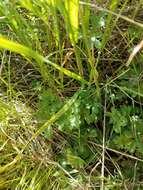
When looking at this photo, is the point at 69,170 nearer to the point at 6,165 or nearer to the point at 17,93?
the point at 6,165

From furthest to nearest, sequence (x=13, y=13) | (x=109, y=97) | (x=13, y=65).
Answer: (x=13, y=65)
(x=109, y=97)
(x=13, y=13)

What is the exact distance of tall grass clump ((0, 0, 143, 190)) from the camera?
3.44 feet

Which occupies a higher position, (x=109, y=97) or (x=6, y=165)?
(x=109, y=97)

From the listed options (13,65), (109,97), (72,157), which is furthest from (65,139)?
(13,65)

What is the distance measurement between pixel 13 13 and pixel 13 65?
27 cm

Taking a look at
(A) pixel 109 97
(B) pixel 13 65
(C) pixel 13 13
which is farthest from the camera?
(B) pixel 13 65

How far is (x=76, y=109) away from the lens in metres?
1.05

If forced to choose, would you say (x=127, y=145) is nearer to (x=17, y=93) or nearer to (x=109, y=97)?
(x=109, y=97)

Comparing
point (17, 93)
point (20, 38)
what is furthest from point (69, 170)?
point (20, 38)

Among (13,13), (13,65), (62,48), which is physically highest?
(13,13)

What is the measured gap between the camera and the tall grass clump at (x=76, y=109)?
105cm

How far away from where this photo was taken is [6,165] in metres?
1.12

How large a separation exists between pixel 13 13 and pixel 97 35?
0.22 meters

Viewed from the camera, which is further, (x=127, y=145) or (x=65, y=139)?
(x=65, y=139)
